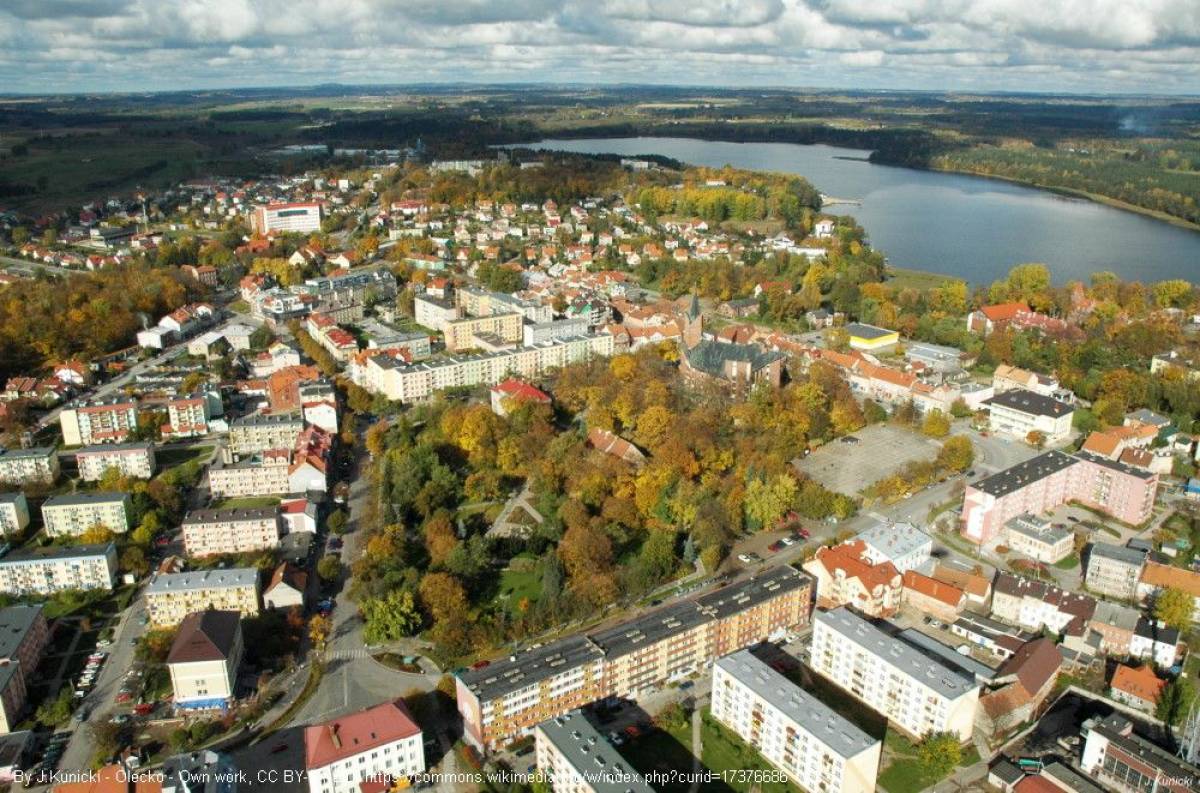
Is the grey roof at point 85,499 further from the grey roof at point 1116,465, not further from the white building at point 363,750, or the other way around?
the grey roof at point 1116,465

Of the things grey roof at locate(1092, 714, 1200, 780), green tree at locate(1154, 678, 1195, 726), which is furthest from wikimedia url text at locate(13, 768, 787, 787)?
green tree at locate(1154, 678, 1195, 726)

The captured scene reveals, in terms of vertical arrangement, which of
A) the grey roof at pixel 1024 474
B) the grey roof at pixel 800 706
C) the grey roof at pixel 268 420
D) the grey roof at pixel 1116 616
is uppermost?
the grey roof at pixel 1024 474

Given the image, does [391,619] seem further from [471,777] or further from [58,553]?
[58,553]

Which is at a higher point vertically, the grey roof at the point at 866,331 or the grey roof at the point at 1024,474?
the grey roof at the point at 866,331

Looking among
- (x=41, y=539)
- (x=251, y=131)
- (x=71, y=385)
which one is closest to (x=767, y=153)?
(x=251, y=131)

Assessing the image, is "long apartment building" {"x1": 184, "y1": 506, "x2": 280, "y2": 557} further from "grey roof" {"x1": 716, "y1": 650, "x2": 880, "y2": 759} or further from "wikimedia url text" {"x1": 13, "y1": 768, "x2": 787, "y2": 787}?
"grey roof" {"x1": 716, "y1": 650, "x2": 880, "y2": 759}

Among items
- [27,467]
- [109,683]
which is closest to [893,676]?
[109,683]

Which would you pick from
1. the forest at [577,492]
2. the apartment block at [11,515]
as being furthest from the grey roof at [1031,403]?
the apartment block at [11,515]
